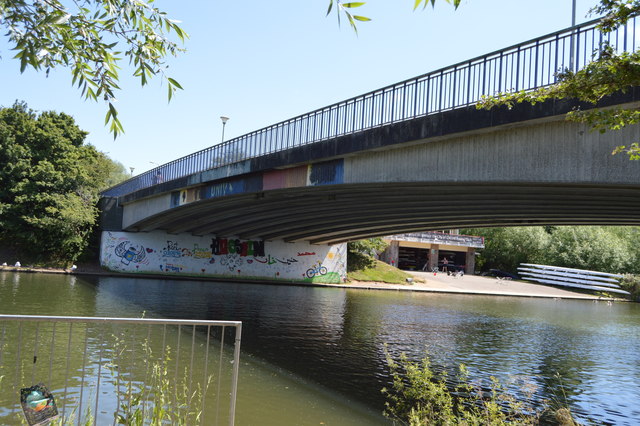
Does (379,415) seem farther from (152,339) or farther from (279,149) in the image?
(279,149)

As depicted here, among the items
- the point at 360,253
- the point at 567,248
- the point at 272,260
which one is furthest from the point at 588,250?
the point at 272,260

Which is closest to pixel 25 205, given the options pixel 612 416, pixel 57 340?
pixel 57 340

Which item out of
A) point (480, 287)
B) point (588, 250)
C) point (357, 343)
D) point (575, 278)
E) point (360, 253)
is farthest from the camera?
point (588, 250)

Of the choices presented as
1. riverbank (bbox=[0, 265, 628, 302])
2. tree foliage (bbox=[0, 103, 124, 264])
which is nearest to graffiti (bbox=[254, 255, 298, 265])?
riverbank (bbox=[0, 265, 628, 302])

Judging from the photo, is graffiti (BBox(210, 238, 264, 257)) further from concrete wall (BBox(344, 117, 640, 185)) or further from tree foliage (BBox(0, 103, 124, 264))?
concrete wall (BBox(344, 117, 640, 185))

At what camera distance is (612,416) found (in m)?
10.0

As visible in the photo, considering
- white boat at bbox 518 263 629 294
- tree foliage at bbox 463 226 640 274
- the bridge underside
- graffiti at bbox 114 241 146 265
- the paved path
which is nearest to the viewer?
the bridge underside

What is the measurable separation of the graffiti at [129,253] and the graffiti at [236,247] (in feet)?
18.2

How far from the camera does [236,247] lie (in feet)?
139

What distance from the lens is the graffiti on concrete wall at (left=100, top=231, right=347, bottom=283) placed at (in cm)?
3881

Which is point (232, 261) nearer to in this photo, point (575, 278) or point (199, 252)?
point (199, 252)

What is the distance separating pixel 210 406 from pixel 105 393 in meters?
1.90

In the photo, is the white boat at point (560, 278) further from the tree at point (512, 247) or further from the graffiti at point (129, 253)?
the graffiti at point (129, 253)

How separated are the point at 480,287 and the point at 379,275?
36.1 ft
